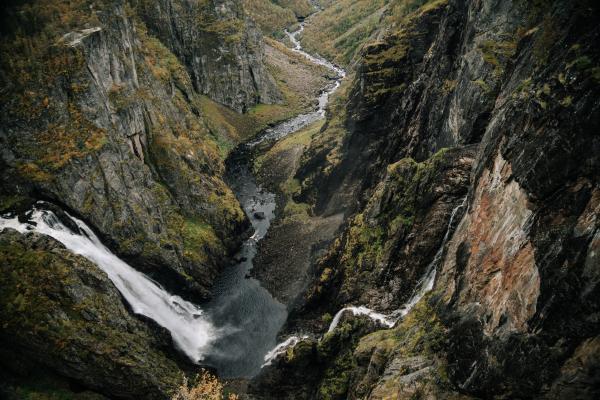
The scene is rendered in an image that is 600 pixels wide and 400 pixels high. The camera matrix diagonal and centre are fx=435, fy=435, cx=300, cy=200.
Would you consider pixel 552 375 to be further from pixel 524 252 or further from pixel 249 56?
pixel 249 56

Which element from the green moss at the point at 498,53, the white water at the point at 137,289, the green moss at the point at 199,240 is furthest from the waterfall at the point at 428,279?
the green moss at the point at 199,240

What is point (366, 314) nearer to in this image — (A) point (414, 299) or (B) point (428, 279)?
(A) point (414, 299)

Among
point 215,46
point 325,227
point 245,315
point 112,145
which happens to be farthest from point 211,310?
point 215,46

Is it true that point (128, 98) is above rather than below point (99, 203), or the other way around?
above

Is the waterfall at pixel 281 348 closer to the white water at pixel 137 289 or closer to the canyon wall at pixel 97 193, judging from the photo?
the white water at pixel 137 289

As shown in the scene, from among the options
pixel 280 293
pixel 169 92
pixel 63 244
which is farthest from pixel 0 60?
pixel 280 293

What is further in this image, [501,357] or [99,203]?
[99,203]
